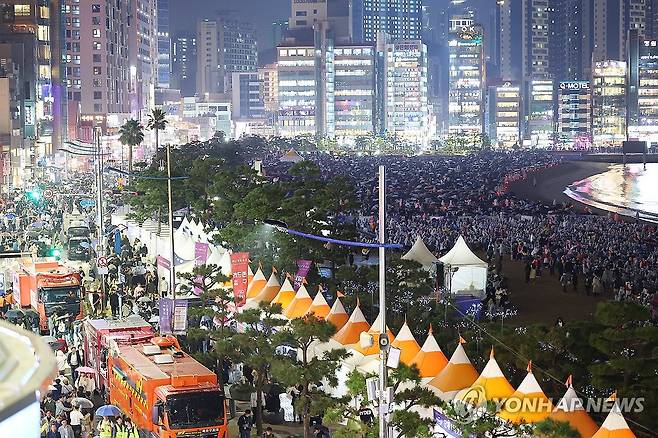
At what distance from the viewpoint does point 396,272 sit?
32.6 metres

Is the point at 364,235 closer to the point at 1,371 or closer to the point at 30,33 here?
the point at 1,371

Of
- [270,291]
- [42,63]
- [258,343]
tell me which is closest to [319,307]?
[270,291]

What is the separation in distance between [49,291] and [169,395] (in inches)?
586

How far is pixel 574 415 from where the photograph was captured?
1838 cm

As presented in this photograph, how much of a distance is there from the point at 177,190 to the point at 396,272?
1192 inches

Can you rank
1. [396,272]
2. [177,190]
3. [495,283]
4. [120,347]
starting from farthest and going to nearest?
1. [177,190]
2. [495,283]
3. [396,272]
4. [120,347]

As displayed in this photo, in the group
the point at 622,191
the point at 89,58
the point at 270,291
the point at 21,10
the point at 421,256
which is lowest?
the point at 622,191

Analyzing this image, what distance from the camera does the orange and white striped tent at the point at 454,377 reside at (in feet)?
69.9

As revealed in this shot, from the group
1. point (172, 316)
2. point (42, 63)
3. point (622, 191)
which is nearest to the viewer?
point (172, 316)

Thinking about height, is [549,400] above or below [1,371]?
below

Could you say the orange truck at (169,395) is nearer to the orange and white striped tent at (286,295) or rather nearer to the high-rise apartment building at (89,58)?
the orange and white striped tent at (286,295)

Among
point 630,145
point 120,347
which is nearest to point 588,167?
point 630,145

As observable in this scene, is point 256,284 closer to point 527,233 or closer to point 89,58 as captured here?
point 527,233

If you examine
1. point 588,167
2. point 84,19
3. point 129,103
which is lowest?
point 588,167
